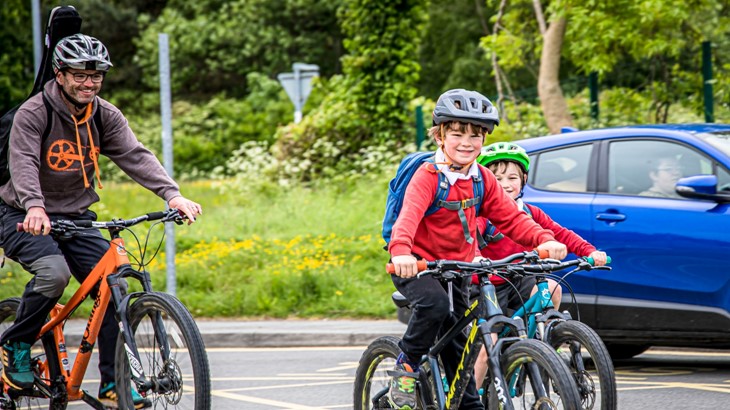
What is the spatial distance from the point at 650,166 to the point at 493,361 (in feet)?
12.4

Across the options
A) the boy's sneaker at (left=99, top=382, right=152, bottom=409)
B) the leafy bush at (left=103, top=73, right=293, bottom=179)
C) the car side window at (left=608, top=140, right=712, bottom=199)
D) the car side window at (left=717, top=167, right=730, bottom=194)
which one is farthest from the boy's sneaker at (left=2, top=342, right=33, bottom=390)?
the leafy bush at (left=103, top=73, right=293, bottom=179)

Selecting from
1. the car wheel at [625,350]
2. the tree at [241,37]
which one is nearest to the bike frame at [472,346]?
the car wheel at [625,350]

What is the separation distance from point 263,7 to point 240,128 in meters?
4.95

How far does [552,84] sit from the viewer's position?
16344 millimetres

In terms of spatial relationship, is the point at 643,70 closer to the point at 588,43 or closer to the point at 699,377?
the point at 588,43

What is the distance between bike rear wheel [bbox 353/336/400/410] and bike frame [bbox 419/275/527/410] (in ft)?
0.84

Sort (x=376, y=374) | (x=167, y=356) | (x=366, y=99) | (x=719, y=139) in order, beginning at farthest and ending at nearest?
1. (x=366, y=99)
2. (x=719, y=139)
3. (x=376, y=374)
4. (x=167, y=356)

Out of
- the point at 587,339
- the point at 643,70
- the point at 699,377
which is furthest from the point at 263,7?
the point at 587,339

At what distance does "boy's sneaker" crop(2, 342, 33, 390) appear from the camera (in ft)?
19.2

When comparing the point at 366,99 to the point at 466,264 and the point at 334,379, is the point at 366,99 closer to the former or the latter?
the point at 334,379

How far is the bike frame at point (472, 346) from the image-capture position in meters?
4.67

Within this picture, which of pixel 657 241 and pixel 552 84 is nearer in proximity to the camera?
pixel 657 241

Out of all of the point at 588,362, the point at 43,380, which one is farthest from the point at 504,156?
the point at 43,380

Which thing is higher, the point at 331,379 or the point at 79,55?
the point at 79,55
